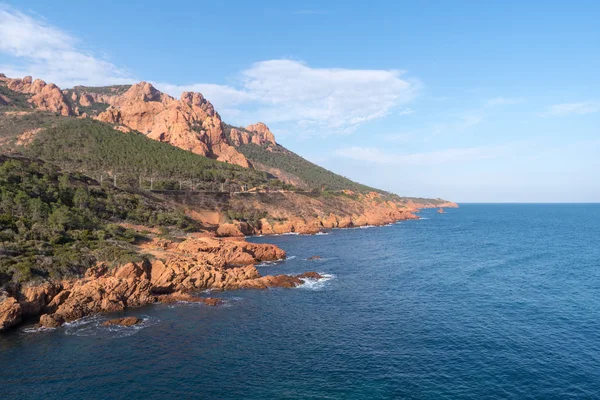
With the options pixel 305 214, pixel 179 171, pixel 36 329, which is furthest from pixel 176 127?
pixel 36 329

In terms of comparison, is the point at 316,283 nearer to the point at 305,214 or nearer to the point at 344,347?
the point at 344,347

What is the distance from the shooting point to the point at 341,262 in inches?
2803

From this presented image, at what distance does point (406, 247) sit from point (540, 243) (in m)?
34.2

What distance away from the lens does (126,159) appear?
132 meters

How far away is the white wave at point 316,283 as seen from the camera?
52.4 m

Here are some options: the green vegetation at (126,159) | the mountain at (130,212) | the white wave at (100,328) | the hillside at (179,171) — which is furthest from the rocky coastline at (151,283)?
the green vegetation at (126,159)

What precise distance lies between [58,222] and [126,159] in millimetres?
81404

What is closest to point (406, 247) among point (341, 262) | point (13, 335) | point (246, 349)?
point (341, 262)

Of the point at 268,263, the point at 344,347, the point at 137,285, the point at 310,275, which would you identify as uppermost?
the point at 137,285

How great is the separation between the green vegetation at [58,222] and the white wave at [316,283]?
75.0 ft

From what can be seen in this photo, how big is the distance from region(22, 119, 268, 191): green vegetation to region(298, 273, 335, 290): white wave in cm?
7808

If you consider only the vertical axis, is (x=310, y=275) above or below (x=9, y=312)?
above

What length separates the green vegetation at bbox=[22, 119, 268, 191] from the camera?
122062 mm

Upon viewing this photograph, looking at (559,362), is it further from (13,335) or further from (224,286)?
(13,335)
